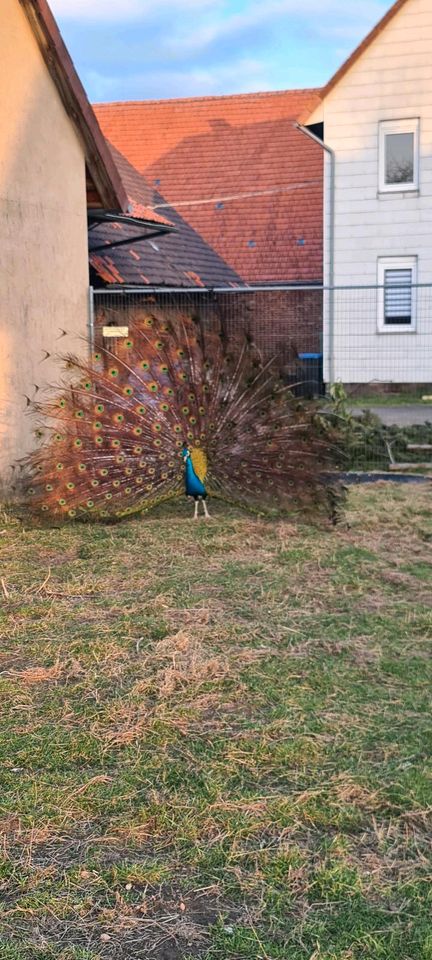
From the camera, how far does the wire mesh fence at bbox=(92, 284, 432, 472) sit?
10948mm

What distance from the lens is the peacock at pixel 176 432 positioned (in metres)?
8.56

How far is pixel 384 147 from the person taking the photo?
21.4 m

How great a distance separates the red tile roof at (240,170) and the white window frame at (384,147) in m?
3.17

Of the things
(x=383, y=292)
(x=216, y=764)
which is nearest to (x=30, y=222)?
(x=216, y=764)

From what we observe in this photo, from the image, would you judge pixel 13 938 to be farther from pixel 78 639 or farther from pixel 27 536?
pixel 27 536

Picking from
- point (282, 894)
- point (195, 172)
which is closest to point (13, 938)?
point (282, 894)

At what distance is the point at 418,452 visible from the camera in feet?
41.2

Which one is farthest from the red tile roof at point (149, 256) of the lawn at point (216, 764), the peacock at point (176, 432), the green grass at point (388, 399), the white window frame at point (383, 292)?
the lawn at point (216, 764)

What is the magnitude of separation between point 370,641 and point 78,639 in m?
1.74

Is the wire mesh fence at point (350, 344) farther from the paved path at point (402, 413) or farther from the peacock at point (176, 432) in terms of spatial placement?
the peacock at point (176, 432)

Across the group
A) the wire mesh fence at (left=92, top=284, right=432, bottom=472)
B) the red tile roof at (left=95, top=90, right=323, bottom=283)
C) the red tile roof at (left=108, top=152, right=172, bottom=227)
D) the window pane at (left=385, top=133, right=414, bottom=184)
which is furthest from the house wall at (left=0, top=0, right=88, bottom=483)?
the window pane at (left=385, top=133, right=414, bottom=184)

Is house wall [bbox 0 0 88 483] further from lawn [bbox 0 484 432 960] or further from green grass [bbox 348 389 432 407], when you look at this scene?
green grass [bbox 348 389 432 407]

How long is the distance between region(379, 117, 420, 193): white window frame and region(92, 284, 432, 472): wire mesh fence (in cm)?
207

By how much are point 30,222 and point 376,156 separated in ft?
43.3
